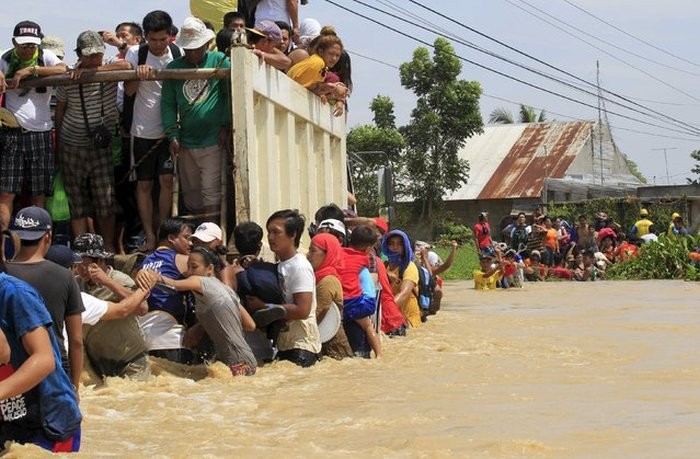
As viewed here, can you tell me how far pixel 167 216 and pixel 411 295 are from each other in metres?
3.75

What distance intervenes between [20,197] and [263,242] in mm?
1938

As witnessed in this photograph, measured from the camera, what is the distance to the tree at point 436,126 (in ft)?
139

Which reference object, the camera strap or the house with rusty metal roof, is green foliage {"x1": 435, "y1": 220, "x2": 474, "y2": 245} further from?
the camera strap

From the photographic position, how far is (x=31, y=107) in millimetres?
9734

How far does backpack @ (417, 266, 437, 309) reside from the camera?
13.8 m

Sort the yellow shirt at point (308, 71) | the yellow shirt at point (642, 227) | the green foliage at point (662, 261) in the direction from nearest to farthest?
the yellow shirt at point (308, 71)
the green foliage at point (662, 261)
the yellow shirt at point (642, 227)

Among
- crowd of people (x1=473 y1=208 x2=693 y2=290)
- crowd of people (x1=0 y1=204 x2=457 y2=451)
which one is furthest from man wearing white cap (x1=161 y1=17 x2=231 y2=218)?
crowd of people (x1=473 y1=208 x2=693 y2=290)

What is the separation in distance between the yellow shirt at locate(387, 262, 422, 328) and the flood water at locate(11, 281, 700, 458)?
0.76 meters

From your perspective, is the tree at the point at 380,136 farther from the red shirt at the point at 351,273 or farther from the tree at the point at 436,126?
the red shirt at the point at 351,273

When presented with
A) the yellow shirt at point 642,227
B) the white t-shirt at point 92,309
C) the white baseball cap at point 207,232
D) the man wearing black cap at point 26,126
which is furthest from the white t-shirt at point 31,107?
the yellow shirt at point 642,227

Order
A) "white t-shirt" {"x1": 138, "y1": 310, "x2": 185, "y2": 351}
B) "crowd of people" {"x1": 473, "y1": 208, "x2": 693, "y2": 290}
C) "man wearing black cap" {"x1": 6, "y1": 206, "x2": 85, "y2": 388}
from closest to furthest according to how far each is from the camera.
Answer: "man wearing black cap" {"x1": 6, "y1": 206, "x2": 85, "y2": 388}
"white t-shirt" {"x1": 138, "y1": 310, "x2": 185, "y2": 351}
"crowd of people" {"x1": 473, "y1": 208, "x2": 693, "y2": 290}

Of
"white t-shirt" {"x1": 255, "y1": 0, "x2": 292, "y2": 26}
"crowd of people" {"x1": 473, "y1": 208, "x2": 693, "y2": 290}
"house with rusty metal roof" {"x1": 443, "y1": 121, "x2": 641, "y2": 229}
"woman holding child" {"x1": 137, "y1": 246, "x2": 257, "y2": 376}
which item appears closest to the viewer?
"woman holding child" {"x1": 137, "y1": 246, "x2": 257, "y2": 376}

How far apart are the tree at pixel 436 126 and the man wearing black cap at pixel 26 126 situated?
108 feet

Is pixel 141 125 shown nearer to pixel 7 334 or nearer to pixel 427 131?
pixel 7 334
